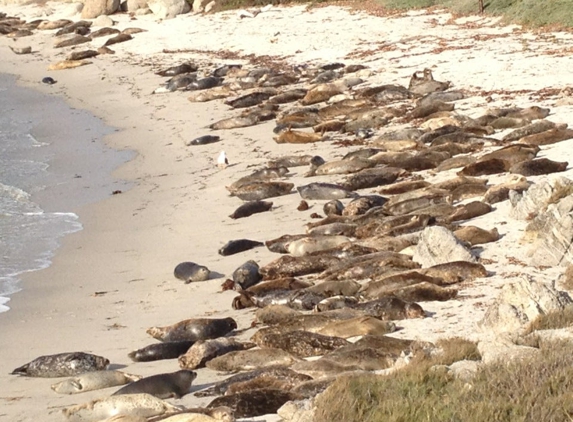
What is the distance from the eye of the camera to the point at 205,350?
900 cm

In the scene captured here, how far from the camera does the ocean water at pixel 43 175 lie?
14441mm

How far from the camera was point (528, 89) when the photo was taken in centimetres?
1909

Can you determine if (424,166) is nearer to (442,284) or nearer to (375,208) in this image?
(375,208)

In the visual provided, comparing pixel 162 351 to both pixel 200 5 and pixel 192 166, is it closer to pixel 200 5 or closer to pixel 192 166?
pixel 192 166

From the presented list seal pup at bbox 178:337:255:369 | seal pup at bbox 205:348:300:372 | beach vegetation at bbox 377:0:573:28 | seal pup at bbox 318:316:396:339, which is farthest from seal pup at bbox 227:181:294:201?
beach vegetation at bbox 377:0:573:28

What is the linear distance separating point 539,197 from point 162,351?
15.7ft

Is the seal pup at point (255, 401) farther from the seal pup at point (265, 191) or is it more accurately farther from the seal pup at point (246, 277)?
the seal pup at point (265, 191)

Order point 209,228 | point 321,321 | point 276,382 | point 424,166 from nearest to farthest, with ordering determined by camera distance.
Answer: point 276,382, point 321,321, point 209,228, point 424,166

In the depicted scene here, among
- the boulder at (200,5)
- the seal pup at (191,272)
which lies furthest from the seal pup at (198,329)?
the boulder at (200,5)

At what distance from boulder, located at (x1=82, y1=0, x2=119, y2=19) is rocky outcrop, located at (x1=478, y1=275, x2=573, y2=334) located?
31.0m

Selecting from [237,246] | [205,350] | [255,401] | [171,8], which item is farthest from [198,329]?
[171,8]

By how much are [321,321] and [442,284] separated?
1.56m

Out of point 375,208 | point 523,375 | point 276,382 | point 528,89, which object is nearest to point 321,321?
point 276,382

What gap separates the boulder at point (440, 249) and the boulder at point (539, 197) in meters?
1.35
